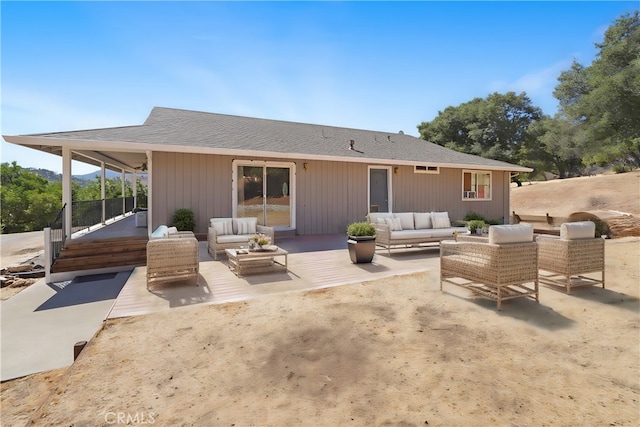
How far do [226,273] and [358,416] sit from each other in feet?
13.4

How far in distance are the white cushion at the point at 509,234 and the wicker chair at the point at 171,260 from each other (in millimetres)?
4311

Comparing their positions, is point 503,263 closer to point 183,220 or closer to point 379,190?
point 183,220

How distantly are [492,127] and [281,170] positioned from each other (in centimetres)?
2559

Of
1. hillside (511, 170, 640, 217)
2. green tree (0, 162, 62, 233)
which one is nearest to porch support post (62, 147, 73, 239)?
hillside (511, 170, 640, 217)

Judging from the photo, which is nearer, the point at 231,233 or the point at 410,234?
the point at 231,233

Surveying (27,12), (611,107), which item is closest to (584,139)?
(611,107)

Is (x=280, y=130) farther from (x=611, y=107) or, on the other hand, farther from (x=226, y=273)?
(x=611, y=107)

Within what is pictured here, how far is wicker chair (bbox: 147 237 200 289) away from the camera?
477 cm

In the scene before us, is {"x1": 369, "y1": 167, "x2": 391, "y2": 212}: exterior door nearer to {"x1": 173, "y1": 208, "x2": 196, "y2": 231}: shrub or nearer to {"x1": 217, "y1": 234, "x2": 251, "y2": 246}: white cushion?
Answer: {"x1": 217, "y1": 234, "x2": 251, "y2": 246}: white cushion

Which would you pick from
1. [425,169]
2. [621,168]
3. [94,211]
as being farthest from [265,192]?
[621,168]

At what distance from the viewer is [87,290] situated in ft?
18.3

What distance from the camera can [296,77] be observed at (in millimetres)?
11344

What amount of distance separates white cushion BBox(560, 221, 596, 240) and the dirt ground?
909 mm

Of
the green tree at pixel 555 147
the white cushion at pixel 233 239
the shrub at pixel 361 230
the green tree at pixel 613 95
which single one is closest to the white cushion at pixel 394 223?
the shrub at pixel 361 230
